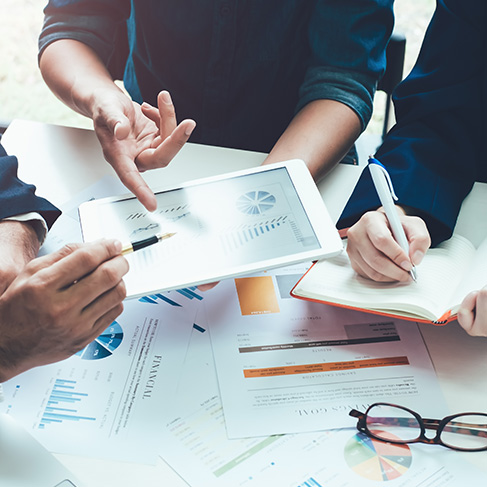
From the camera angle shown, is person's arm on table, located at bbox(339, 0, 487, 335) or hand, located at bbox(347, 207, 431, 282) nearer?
hand, located at bbox(347, 207, 431, 282)

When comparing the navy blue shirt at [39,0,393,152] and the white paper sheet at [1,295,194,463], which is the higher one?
the navy blue shirt at [39,0,393,152]

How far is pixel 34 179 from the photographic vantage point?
0.98 meters

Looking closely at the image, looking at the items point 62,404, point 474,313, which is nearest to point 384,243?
point 474,313

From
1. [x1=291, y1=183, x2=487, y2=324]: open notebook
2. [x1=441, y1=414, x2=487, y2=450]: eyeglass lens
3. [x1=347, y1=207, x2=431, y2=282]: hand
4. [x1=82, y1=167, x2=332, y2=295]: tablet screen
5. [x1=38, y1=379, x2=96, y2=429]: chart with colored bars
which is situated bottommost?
[x1=441, y1=414, x2=487, y2=450]: eyeglass lens

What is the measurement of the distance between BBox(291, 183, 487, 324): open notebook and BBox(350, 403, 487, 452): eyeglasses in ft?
0.39

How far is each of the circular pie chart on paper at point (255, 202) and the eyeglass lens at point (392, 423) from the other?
1.02 ft

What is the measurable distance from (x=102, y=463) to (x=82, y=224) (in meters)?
0.34

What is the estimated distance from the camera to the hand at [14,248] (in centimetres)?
77

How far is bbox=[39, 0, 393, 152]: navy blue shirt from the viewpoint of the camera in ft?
3.56

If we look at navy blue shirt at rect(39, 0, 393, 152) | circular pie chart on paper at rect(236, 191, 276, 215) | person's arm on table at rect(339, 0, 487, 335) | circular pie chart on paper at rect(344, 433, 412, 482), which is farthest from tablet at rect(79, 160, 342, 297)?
navy blue shirt at rect(39, 0, 393, 152)

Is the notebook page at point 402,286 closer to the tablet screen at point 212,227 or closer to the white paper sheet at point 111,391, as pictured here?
the tablet screen at point 212,227

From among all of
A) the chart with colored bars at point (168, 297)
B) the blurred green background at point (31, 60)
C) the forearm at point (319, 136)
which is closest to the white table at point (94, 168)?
the forearm at point (319, 136)

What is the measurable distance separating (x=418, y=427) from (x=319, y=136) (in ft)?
1.85

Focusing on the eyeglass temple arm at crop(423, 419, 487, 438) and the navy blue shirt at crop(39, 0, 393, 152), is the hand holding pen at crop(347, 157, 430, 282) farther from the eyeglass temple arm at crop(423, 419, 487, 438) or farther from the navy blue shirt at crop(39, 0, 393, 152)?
the navy blue shirt at crop(39, 0, 393, 152)
